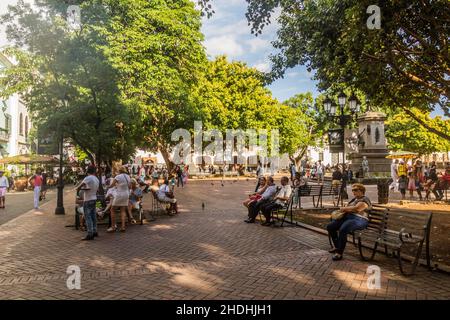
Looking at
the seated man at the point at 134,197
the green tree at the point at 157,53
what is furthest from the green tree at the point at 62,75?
the green tree at the point at 157,53

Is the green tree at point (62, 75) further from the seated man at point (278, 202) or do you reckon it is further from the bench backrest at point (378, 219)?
the bench backrest at point (378, 219)

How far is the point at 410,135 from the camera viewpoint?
57375mm

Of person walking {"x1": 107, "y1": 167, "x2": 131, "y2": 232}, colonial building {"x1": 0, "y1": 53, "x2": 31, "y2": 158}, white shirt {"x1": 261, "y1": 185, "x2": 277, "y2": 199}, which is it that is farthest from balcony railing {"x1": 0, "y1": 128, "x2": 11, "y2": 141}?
white shirt {"x1": 261, "y1": 185, "x2": 277, "y2": 199}

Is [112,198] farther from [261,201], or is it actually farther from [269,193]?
[269,193]

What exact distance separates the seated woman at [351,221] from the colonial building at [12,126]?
123 feet

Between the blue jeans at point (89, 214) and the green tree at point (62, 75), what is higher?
the green tree at point (62, 75)

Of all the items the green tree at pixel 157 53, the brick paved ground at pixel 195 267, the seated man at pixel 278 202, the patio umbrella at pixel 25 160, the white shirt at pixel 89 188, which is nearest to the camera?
the brick paved ground at pixel 195 267

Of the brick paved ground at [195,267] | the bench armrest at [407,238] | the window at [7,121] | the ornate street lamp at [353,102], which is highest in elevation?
the window at [7,121]

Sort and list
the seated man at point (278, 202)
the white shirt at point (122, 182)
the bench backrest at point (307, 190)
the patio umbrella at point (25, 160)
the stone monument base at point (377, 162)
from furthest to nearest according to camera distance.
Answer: the stone monument base at point (377, 162)
the patio umbrella at point (25, 160)
the bench backrest at point (307, 190)
the seated man at point (278, 202)
the white shirt at point (122, 182)

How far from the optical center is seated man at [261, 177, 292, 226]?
10.6 metres

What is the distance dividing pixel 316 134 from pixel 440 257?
55231mm

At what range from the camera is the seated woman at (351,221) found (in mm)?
6812
